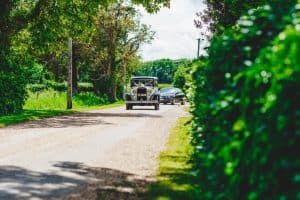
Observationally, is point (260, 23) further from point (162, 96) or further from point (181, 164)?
point (162, 96)

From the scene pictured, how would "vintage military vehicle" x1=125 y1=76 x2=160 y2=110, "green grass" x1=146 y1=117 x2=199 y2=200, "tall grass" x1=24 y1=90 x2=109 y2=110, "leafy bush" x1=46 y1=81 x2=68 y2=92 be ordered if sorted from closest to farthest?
1. "green grass" x1=146 y1=117 x2=199 y2=200
2. "tall grass" x1=24 y1=90 x2=109 y2=110
3. "vintage military vehicle" x1=125 y1=76 x2=160 y2=110
4. "leafy bush" x1=46 y1=81 x2=68 y2=92

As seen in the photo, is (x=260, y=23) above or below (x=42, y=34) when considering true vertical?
below

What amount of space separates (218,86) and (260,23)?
1.00m

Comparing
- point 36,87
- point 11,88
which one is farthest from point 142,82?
point 11,88

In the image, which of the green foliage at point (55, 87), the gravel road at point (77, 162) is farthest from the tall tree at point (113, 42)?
the gravel road at point (77, 162)

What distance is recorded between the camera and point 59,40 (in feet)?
121

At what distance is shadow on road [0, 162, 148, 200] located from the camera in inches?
345

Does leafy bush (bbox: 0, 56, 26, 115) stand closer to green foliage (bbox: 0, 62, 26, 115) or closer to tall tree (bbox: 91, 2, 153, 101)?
green foliage (bbox: 0, 62, 26, 115)

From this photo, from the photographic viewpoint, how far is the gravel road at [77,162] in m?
9.13

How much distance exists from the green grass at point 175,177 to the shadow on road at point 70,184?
0.33 m

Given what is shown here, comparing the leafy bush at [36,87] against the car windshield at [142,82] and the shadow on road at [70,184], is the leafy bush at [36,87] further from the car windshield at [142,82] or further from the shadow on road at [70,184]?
the shadow on road at [70,184]

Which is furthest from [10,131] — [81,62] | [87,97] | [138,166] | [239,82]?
[81,62]

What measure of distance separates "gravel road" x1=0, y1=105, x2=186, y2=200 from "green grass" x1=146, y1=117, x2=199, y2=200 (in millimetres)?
242

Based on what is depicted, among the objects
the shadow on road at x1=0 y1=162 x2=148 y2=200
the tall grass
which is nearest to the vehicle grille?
the tall grass
